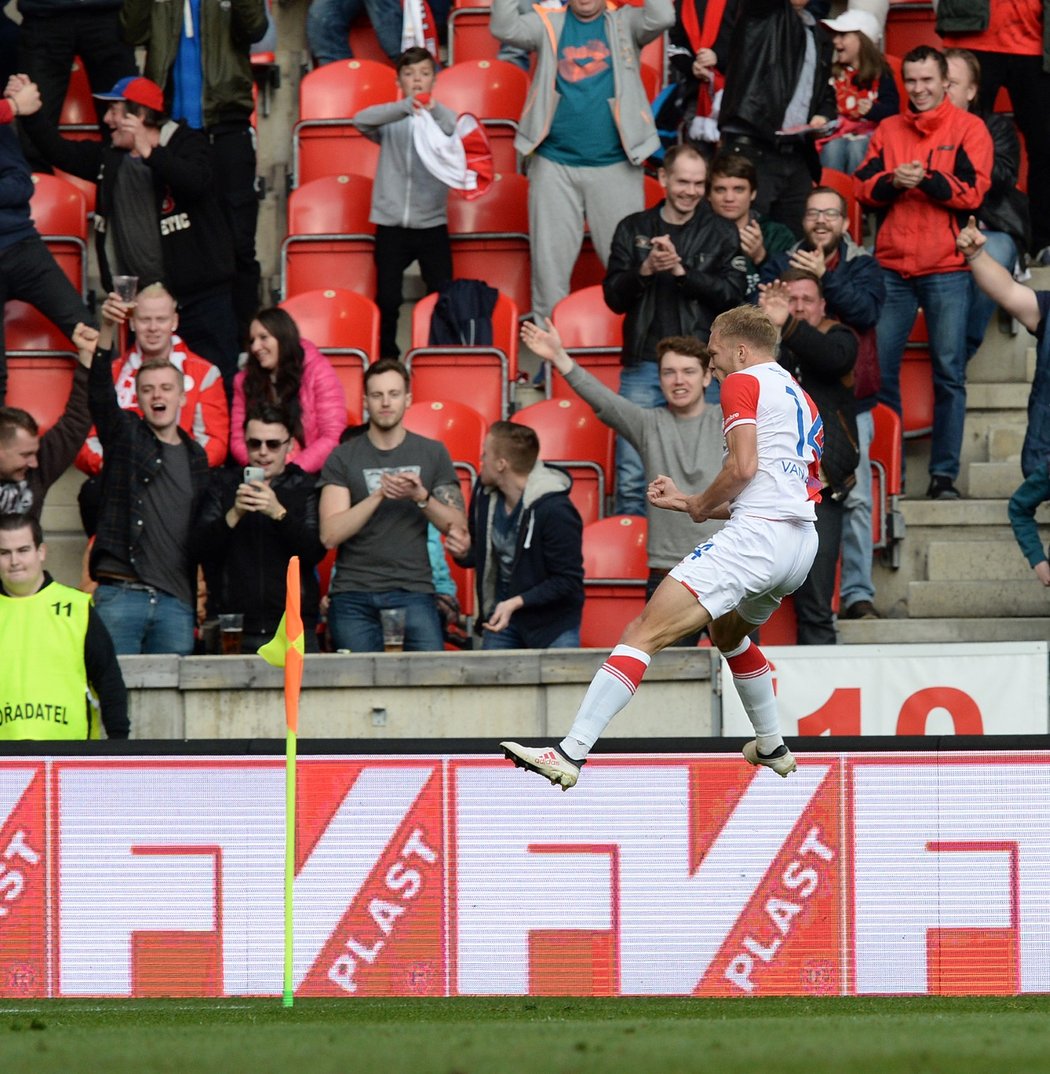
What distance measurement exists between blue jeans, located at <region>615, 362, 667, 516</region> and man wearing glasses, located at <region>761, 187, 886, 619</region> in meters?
0.83

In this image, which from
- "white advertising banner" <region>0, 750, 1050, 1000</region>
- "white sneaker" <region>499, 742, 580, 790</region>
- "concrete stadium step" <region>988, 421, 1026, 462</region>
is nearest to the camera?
"white sneaker" <region>499, 742, 580, 790</region>

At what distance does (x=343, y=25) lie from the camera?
49.1ft

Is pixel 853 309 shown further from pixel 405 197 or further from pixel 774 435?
pixel 774 435

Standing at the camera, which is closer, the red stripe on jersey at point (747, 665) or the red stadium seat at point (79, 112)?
the red stripe on jersey at point (747, 665)

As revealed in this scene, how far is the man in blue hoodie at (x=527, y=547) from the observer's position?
10.3 metres

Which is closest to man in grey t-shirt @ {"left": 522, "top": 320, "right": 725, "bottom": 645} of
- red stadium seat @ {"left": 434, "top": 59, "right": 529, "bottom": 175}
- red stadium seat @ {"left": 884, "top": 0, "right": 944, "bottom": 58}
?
red stadium seat @ {"left": 434, "top": 59, "right": 529, "bottom": 175}

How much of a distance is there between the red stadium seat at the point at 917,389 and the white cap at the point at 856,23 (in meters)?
2.02

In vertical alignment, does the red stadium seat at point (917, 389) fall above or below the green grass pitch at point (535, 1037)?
above

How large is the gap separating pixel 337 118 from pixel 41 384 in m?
3.27

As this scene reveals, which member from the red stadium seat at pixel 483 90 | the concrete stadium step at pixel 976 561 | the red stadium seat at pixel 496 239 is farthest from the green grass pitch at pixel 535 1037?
the red stadium seat at pixel 483 90

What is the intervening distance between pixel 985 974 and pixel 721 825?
1.23 meters

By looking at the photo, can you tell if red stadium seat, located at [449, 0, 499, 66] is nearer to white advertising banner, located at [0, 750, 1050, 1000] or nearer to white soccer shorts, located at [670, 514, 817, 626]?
white advertising banner, located at [0, 750, 1050, 1000]

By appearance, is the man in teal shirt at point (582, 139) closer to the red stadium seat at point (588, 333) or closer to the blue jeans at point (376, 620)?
the red stadium seat at point (588, 333)

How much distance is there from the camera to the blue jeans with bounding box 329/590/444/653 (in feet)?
34.2
